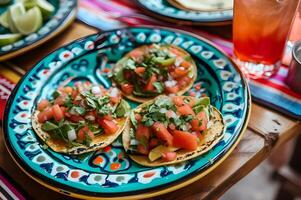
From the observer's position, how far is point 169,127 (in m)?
1.01

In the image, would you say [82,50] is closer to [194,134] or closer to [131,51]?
[131,51]

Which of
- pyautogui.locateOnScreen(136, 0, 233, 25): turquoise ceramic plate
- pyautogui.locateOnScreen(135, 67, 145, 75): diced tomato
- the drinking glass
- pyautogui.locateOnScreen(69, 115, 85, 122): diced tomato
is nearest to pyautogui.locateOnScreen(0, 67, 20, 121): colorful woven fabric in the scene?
pyautogui.locateOnScreen(69, 115, 85, 122): diced tomato

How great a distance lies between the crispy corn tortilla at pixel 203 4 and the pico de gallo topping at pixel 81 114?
1.53 feet

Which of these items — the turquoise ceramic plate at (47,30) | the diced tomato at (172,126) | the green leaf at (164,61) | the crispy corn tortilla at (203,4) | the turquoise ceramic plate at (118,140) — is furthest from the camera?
the crispy corn tortilla at (203,4)

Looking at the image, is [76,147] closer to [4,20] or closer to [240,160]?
[240,160]

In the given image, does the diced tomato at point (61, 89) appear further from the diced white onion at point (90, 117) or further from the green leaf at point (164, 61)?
the green leaf at point (164, 61)

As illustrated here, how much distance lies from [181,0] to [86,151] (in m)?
0.69

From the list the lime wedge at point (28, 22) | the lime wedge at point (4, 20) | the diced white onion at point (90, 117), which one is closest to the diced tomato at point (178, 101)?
the diced white onion at point (90, 117)

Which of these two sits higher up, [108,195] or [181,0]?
[181,0]

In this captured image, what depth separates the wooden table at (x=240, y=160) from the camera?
96 centimetres

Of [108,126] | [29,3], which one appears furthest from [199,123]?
[29,3]

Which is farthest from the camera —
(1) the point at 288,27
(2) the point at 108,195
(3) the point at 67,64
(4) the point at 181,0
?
(4) the point at 181,0

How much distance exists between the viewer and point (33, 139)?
104 cm

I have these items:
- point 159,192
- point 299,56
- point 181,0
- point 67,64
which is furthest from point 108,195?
point 181,0
